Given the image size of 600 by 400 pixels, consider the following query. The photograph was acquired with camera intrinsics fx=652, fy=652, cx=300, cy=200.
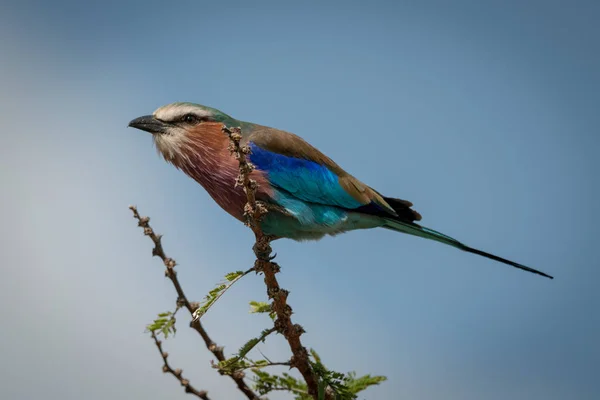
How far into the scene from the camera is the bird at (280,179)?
450 centimetres

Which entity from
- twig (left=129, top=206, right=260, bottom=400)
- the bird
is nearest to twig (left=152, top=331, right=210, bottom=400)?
twig (left=129, top=206, right=260, bottom=400)

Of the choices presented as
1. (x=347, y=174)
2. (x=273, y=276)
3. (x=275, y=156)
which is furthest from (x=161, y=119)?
(x=273, y=276)

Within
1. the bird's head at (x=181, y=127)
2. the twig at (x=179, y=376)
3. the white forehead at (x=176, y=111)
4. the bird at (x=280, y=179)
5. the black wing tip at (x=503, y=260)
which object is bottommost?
the twig at (x=179, y=376)

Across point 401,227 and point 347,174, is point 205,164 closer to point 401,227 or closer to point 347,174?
point 347,174

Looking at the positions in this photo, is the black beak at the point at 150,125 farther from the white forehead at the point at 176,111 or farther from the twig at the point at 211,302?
the twig at the point at 211,302

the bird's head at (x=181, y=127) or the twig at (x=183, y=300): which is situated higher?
the bird's head at (x=181, y=127)

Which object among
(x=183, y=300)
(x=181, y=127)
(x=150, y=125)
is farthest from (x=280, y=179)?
(x=183, y=300)

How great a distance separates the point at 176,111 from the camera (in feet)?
16.2

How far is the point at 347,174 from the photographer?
5207 millimetres

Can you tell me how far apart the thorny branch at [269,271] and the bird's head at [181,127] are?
1.32 meters

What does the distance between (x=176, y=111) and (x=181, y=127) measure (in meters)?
0.14

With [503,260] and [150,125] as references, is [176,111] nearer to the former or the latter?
[150,125]

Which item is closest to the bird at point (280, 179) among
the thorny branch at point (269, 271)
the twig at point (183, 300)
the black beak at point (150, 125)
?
the black beak at point (150, 125)

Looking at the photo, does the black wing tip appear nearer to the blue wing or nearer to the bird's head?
the blue wing
